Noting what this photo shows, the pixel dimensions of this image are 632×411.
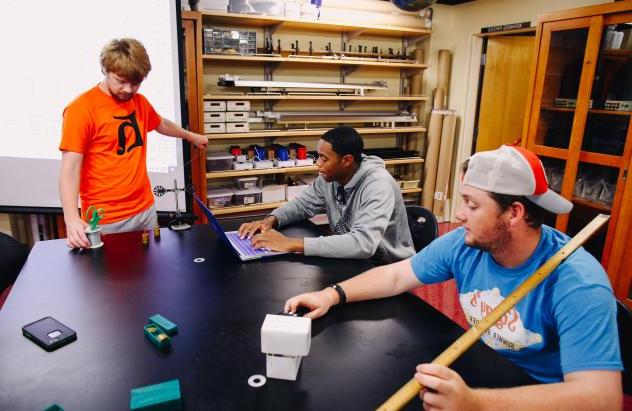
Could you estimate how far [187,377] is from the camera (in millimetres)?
896

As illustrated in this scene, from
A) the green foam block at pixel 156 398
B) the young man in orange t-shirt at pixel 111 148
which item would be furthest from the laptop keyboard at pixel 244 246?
the green foam block at pixel 156 398

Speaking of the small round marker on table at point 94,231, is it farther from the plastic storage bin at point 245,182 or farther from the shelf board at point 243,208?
the plastic storage bin at point 245,182

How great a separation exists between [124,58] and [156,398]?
1.39 metres

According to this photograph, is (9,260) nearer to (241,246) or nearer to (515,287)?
(241,246)

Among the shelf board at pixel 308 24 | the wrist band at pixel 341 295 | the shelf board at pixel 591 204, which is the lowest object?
the shelf board at pixel 591 204

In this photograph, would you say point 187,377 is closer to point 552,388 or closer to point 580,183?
point 552,388

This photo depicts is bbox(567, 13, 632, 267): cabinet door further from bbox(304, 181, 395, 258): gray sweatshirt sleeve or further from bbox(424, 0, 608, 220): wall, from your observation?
bbox(304, 181, 395, 258): gray sweatshirt sleeve

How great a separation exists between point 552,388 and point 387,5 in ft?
12.6

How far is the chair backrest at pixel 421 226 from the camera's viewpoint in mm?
1946

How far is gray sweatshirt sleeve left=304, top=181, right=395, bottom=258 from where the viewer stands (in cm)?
155

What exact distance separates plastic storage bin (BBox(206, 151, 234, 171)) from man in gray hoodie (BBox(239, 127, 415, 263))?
158 centimetres

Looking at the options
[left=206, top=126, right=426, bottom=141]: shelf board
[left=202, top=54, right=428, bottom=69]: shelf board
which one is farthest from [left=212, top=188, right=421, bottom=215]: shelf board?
[left=202, top=54, right=428, bottom=69]: shelf board

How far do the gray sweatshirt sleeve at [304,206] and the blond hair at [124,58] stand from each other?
839mm

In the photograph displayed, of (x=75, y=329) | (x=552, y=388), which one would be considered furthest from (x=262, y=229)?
(x=552, y=388)
